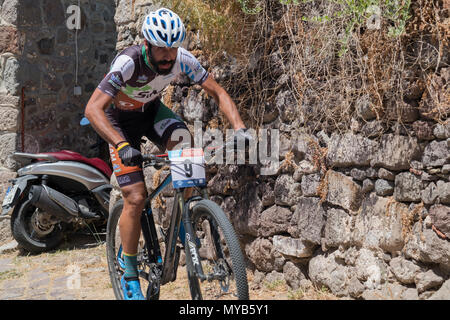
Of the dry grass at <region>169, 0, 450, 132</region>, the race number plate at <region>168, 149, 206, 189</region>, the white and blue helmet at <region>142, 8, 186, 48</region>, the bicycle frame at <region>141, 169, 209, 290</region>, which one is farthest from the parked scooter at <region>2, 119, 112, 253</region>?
the white and blue helmet at <region>142, 8, 186, 48</region>

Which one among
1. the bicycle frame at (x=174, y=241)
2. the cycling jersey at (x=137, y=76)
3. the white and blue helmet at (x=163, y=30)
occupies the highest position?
the white and blue helmet at (x=163, y=30)

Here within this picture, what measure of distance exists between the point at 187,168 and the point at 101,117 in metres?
0.62

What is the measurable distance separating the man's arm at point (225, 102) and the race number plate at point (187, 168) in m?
0.33

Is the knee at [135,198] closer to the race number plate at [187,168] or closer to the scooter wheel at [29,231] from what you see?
the race number plate at [187,168]

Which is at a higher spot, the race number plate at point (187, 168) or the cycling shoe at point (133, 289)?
the race number plate at point (187, 168)

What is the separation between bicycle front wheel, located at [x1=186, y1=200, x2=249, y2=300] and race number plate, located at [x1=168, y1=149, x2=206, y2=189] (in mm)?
149

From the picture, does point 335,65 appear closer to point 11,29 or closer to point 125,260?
point 125,260

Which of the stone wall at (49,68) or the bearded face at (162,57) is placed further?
the stone wall at (49,68)

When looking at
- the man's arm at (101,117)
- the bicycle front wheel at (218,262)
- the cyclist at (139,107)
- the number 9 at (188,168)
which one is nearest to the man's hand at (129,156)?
the cyclist at (139,107)

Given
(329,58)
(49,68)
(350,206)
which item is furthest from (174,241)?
(49,68)

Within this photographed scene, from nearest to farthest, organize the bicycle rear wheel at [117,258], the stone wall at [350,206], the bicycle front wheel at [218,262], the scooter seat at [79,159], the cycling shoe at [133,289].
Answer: the bicycle front wheel at [218,262]
the stone wall at [350,206]
the cycling shoe at [133,289]
the bicycle rear wheel at [117,258]
the scooter seat at [79,159]

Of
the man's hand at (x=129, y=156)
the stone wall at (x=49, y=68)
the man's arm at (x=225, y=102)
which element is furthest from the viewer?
the stone wall at (x=49, y=68)

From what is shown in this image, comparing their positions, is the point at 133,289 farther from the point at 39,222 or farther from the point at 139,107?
the point at 39,222

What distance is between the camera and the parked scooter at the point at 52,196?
5691 mm
